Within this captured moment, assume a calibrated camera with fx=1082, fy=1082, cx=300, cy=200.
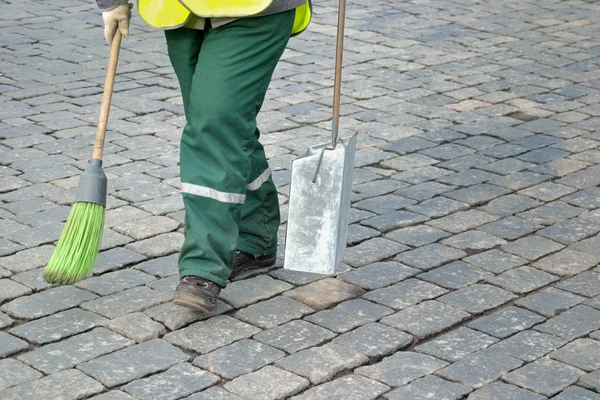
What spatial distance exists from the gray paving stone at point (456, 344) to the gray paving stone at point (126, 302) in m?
1.03

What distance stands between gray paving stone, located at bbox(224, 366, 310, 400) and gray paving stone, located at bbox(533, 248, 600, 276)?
4.80ft

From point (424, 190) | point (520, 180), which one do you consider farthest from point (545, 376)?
point (520, 180)

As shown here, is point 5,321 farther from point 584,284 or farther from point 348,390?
point 584,284

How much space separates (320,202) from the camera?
404 cm

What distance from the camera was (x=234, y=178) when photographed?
394 centimetres

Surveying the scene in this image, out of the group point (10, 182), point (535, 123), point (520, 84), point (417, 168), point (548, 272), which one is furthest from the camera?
point (520, 84)

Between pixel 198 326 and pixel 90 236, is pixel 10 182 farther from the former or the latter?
pixel 198 326

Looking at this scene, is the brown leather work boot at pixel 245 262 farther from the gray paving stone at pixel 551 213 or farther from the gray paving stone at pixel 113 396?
the gray paving stone at pixel 551 213

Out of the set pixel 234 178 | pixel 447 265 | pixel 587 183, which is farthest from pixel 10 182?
pixel 587 183

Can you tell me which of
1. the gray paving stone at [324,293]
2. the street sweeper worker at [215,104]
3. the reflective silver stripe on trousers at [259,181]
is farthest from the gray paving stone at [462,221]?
the street sweeper worker at [215,104]

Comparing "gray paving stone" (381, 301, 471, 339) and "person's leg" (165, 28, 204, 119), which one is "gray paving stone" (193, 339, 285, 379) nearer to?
"gray paving stone" (381, 301, 471, 339)

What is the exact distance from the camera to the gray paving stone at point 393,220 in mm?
4957

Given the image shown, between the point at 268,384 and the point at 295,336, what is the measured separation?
0.39m

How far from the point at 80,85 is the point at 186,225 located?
121 inches
